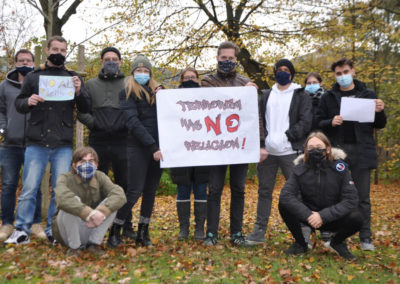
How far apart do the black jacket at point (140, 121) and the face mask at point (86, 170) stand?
592 millimetres

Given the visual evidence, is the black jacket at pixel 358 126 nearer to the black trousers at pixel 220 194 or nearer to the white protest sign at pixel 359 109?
the white protest sign at pixel 359 109

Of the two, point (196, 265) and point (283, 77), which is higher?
point (283, 77)

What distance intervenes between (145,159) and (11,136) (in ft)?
6.83

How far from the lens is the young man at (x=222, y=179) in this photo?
228 inches

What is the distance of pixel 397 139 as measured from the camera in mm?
22828

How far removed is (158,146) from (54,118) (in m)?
1.47

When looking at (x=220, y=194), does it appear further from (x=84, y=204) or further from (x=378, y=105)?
(x=378, y=105)

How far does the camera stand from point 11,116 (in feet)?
20.0

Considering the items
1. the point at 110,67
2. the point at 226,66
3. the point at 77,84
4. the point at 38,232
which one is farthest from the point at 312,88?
the point at 38,232

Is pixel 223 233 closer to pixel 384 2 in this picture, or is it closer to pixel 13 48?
pixel 13 48

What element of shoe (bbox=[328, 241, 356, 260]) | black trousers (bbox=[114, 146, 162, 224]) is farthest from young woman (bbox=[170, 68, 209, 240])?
shoe (bbox=[328, 241, 356, 260])

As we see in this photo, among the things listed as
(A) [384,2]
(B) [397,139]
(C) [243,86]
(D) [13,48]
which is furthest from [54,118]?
(B) [397,139]

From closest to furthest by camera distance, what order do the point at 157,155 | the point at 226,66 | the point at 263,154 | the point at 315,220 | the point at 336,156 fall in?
the point at 315,220, the point at 336,156, the point at 157,155, the point at 226,66, the point at 263,154

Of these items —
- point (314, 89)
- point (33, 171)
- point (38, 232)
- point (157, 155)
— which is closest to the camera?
point (157, 155)
